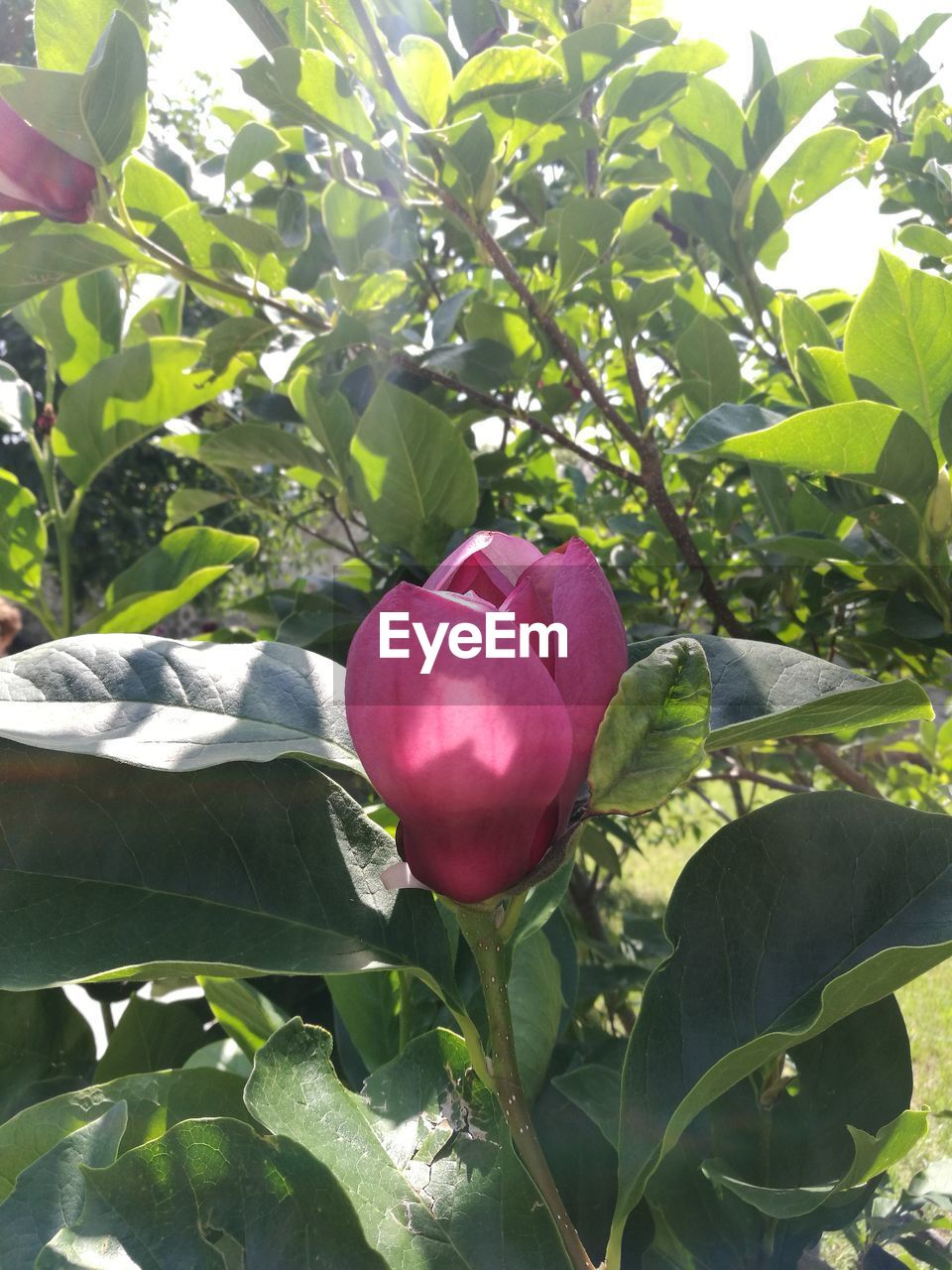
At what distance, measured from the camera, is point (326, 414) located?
110 cm

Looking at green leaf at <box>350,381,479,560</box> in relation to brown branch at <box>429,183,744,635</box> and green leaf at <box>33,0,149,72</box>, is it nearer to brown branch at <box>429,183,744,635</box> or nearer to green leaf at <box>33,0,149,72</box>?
brown branch at <box>429,183,744,635</box>

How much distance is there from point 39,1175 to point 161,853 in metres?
0.14

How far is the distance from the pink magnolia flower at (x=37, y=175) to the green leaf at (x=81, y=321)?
31cm

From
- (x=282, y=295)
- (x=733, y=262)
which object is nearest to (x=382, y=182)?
(x=282, y=295)

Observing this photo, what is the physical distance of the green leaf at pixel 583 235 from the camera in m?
1.00

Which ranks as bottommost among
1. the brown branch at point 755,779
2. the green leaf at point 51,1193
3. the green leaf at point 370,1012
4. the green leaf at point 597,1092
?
the brown branch at point 755,779

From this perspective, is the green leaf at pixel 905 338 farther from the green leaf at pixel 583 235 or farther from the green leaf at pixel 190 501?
the green leaf at pixel 190 501

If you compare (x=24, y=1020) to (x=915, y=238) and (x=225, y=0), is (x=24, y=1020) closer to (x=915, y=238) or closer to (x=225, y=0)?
(x=225, y=0)

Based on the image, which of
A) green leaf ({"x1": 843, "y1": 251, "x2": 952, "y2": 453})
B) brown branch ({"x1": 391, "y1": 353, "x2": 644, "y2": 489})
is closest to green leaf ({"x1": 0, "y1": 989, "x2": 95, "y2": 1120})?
brown branch ({"x1": 391, "y1": 353, "x2": 644, "y2": 489})

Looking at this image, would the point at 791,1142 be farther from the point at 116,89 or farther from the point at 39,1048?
the point at 116,89

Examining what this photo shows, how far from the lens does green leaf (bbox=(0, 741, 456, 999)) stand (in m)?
0.44

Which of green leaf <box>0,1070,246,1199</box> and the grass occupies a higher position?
green leaf <box>0,1070,246,1199</box>

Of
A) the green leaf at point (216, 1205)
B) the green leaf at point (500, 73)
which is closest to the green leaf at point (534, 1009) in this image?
the green leaf at point (216, 1205)

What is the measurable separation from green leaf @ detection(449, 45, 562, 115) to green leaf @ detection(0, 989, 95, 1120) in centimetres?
87
